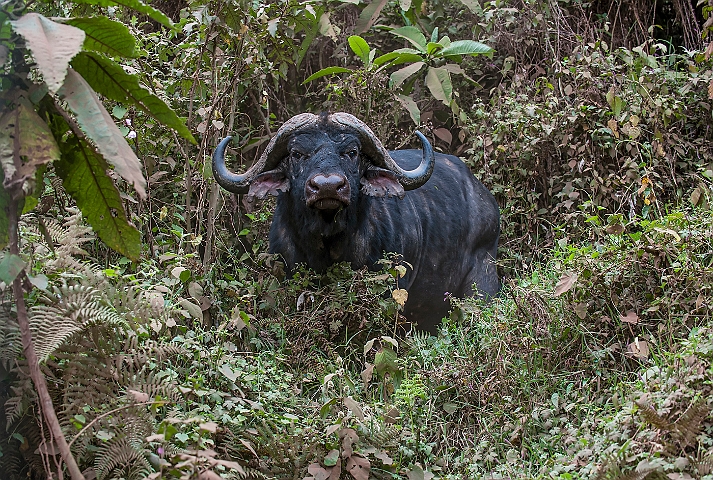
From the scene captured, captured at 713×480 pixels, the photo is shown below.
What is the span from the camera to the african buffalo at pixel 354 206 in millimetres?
5578

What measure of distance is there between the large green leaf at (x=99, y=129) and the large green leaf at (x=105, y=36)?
1.18ft

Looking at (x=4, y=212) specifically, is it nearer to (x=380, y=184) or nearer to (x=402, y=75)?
(x=380, y=184)

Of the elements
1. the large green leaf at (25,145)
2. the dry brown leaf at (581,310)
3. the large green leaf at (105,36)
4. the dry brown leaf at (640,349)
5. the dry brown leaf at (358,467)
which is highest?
the large green leaf at (105,36)

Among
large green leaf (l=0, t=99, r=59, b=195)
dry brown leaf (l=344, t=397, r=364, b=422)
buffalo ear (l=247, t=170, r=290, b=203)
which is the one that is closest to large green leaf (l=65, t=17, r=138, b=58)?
large green leaf (l=0, t=99, r=59, b=195)

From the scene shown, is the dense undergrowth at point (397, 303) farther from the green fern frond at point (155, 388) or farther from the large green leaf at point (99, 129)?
the large green leaf at point (99, 129)

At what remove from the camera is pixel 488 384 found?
Result: 4340 mm

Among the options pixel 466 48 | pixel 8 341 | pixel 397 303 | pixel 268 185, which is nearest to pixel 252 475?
pixel 8 341

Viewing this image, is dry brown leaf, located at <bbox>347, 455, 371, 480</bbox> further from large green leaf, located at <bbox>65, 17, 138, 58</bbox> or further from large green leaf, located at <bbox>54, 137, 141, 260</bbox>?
large green leaf, located at <bbox>65, 17, 138, 58</bbox>

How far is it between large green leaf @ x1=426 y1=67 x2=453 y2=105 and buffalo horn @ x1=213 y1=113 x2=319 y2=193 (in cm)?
149

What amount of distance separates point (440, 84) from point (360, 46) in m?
0.74

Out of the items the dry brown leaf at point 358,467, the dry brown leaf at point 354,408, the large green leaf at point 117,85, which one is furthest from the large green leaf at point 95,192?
the dry brown leaf at point 358,467

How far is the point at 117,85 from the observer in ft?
10.8

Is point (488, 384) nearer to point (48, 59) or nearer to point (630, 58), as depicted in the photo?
point (48, 59)

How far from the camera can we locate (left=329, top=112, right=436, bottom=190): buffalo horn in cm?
577
